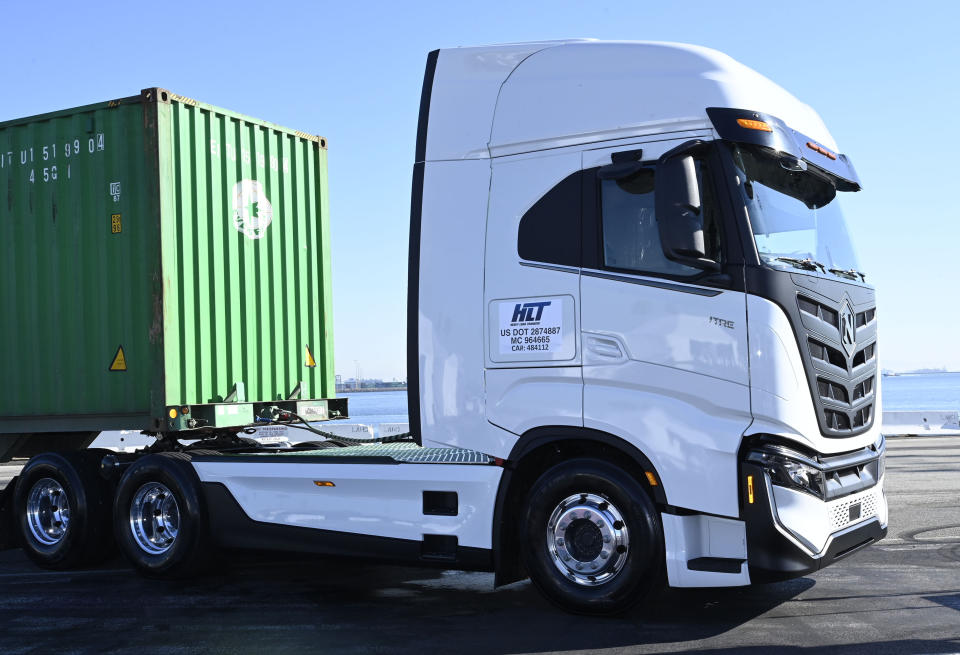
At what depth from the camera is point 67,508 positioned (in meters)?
8.30

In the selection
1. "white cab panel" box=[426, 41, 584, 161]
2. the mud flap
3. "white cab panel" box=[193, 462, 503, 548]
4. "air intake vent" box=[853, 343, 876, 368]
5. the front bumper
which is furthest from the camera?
the mud flap

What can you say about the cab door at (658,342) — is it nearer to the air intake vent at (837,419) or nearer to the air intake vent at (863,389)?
the air intake vent at (837,419)

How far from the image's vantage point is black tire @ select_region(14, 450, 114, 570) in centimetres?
812

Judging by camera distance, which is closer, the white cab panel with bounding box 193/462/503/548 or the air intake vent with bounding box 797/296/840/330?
the air intake vent with bounding box 797/296/840/330

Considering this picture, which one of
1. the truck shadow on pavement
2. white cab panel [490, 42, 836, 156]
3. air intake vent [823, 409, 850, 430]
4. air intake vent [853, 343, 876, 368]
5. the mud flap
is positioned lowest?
the truck shadow on pavement

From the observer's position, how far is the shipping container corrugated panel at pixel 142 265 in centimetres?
809

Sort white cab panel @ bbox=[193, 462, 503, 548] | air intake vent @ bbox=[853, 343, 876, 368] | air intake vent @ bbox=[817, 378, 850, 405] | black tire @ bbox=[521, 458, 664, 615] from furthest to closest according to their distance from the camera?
Result: white cab panel @ bbox=[193, 462, 503, 548]
air intake vent @ bbox=[853, 343, 876, 368]
black tire @ bbox=[521, 458, 664, 615]
air intake vent @ bbox=[817, 378, 850, 405]

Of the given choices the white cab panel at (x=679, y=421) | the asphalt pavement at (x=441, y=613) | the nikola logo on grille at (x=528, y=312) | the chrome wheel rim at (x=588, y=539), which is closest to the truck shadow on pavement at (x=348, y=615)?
the asphalt pavement at (x=441, y=613)

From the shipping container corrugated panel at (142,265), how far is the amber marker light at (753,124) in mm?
4635

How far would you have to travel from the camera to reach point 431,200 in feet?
21.4

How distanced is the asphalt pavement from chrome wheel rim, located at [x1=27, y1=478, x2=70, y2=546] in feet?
1.10

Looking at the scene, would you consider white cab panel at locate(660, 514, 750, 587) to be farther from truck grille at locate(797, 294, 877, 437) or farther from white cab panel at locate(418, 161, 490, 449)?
white cab panel at locate(418, 161, 490, 449)

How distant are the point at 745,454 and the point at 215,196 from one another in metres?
5.12

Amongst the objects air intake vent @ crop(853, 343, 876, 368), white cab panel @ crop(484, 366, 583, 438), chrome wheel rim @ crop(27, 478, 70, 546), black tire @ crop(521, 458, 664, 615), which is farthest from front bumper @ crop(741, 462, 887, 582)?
chrome wheel rim @ crop(27, 478, 70, 546)
